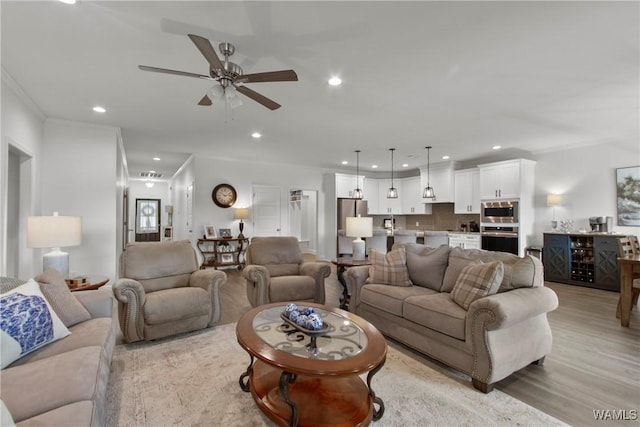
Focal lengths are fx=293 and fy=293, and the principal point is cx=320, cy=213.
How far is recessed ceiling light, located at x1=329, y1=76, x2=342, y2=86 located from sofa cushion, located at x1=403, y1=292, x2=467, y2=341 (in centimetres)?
227

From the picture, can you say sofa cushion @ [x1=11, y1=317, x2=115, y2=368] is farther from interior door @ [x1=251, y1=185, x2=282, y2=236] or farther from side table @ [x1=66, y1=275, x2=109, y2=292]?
interior door @ [x1=251, y1=185, x2=282, y2=236]

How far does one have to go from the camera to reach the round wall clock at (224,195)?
22.5 ft

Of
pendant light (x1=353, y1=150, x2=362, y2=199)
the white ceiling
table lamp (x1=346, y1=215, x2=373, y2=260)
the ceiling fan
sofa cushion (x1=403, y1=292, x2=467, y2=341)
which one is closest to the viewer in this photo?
the white ceiling

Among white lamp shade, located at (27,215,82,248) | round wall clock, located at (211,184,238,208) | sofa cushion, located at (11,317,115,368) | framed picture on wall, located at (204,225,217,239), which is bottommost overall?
sofa cushion, located at (11,317,115,368)

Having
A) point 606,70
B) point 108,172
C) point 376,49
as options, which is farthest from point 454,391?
point 108,172

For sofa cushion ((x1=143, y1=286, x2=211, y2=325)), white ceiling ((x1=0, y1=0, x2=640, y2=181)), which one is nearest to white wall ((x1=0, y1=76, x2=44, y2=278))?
white ceiling ((x1=0, y1=0, x2=640, y2=181))

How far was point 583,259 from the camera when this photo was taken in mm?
5410

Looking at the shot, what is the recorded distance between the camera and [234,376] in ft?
7.75

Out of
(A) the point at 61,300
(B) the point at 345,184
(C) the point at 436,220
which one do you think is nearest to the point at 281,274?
(A) the point at 61,300

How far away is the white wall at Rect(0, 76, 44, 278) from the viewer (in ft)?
9.83

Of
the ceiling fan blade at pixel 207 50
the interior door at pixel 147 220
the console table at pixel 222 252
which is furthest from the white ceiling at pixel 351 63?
the interior door at pixel 147 220

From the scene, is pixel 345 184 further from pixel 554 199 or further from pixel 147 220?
pixel 147 220

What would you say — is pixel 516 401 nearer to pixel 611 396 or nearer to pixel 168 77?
pixel 611 396

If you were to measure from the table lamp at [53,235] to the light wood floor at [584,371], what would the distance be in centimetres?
182
